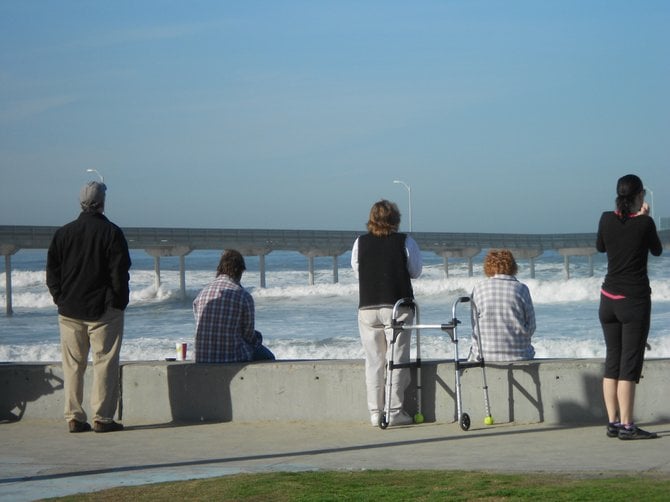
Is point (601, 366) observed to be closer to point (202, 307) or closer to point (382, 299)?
point (382, 299)

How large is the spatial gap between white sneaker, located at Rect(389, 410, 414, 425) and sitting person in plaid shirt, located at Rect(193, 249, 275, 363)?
137 centimetres

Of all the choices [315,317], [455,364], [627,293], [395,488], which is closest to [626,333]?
[627,293]

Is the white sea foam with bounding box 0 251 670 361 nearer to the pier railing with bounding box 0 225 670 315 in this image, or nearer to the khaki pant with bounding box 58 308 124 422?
the pier railing with bounding box 0 225 670 315

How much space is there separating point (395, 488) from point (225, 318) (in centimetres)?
341

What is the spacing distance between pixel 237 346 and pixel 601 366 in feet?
9.01

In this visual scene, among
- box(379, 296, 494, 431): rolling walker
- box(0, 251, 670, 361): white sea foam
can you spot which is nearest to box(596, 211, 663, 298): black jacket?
box(379, 296, 494, 431): rolling walker

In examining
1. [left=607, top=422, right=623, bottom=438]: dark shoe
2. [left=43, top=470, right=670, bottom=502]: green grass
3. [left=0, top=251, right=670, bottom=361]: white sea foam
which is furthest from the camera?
[left=0, top=251, right=670, bottom=361]: white sea foam

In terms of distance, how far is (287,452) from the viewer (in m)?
7.13

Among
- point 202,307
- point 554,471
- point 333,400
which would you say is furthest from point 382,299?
point 554,471

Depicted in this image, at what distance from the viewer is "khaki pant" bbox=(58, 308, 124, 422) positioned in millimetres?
8086

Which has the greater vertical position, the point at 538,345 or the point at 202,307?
the point at 202,307

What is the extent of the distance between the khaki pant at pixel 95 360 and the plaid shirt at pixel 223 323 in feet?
2.41

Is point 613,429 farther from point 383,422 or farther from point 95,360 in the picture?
point 95,360

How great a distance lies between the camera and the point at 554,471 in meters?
5.97
